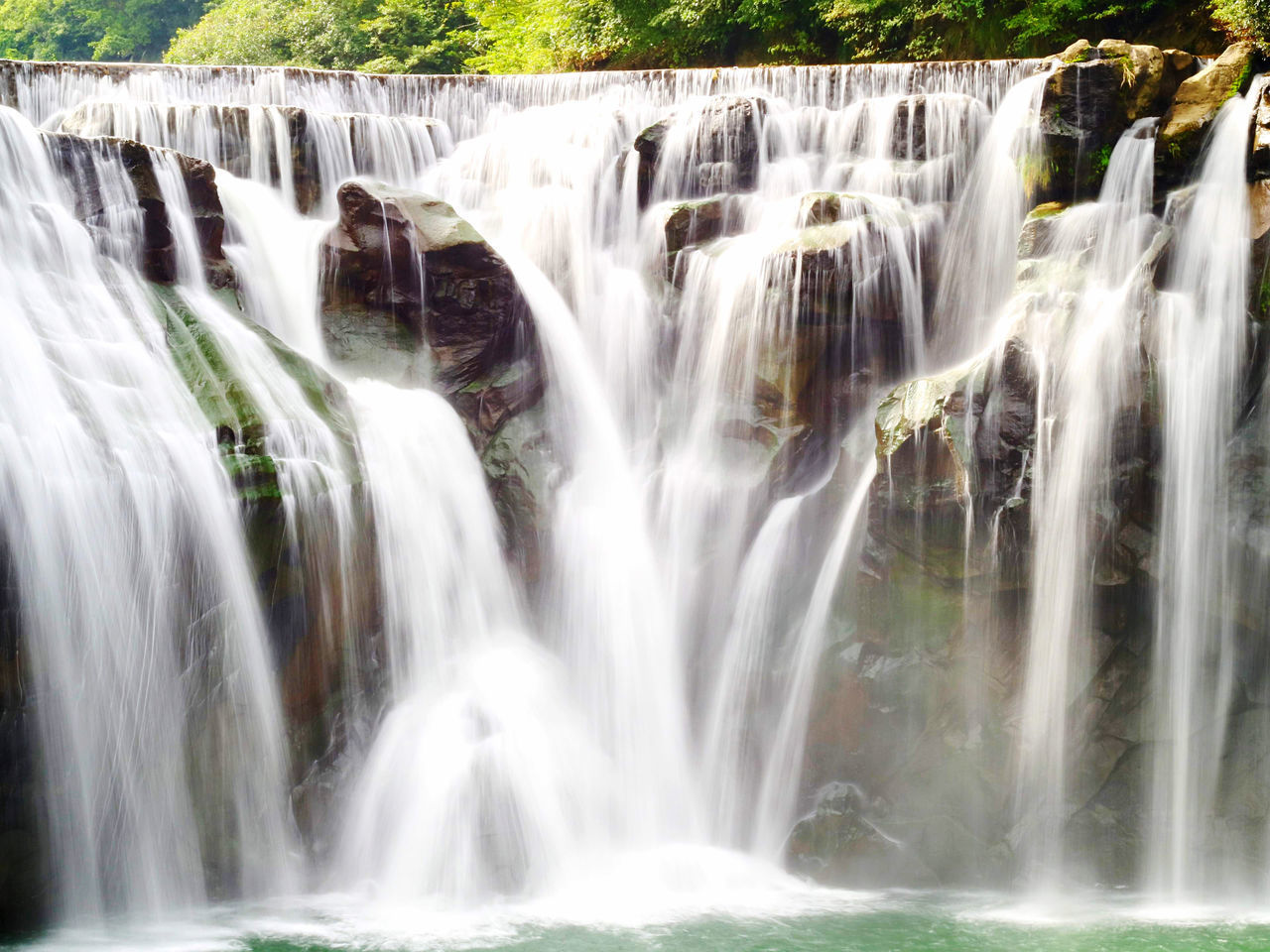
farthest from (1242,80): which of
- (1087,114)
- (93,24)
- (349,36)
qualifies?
(93,24)

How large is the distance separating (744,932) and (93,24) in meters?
42.2


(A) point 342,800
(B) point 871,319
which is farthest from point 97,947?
(B) point 871,319

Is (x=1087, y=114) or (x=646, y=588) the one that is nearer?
(x=646, y=588)

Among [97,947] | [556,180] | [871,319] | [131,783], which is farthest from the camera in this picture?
[556,180]

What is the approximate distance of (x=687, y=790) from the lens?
28.7 ft

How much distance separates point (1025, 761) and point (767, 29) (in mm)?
13684

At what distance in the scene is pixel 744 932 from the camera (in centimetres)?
707

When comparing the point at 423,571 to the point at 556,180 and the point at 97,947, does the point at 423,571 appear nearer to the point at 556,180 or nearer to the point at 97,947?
the point at 97,947

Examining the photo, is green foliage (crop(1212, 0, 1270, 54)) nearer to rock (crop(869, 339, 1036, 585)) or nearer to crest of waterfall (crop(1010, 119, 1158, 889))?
crest of waterfall (crop(1010, 119, 1158, 889))

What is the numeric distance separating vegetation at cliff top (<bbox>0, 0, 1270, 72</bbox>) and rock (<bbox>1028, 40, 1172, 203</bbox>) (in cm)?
124

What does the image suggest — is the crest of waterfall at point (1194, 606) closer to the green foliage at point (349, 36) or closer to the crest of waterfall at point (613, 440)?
the crest of waterfall at point (613, 440)

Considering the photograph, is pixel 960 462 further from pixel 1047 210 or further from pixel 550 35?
pixel 550 35

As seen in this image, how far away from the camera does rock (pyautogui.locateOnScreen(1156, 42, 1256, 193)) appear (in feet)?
31.4

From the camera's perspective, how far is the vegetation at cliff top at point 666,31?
576 inches
